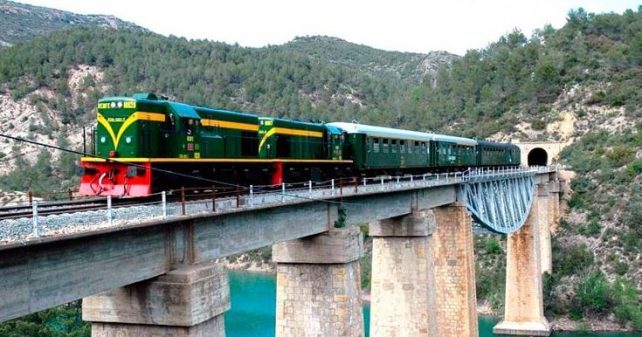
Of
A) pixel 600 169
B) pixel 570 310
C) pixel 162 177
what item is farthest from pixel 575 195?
pixel 162 177

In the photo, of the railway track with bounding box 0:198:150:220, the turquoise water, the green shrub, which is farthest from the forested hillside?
the railway track with bounding box 0:198:150:220

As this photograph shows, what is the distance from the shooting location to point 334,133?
27953mm

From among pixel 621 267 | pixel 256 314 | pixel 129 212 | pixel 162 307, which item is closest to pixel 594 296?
pixel 621 267

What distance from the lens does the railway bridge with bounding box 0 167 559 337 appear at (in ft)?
35.5

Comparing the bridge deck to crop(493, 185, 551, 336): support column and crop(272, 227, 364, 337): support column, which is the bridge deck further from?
crop(493, 185, 551, 336): support column

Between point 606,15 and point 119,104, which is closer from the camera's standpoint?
point 119,104

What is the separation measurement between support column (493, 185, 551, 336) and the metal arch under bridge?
253cm

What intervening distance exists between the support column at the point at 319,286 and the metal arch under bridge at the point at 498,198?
16251mm

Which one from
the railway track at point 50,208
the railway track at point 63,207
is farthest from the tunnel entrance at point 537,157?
the railway track at point 50,208

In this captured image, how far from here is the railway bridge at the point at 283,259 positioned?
35.5 feet

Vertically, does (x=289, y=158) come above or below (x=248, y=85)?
below

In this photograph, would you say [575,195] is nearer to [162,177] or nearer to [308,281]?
[308,281]

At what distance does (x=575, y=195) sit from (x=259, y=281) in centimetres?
3427

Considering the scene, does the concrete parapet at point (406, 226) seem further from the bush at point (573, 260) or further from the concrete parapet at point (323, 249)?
the bush at point (573, 260)
